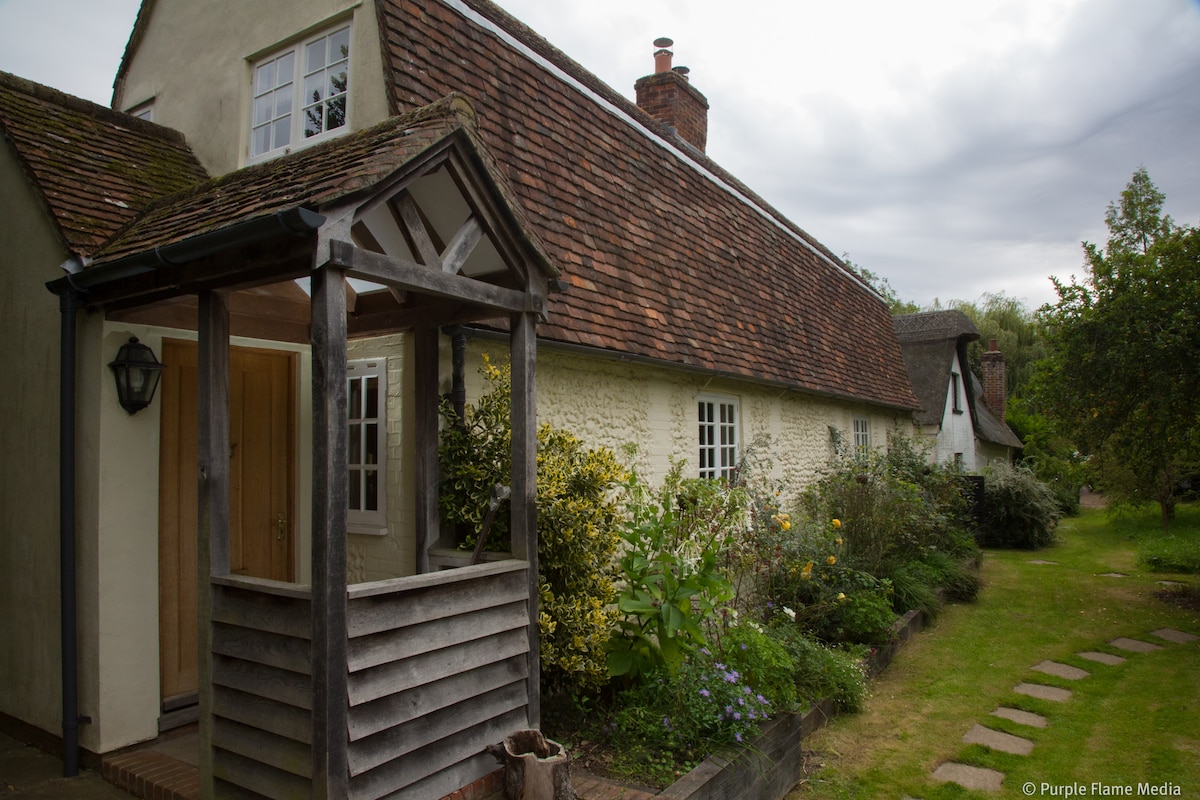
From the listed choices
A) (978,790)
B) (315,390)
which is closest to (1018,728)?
(978,790)

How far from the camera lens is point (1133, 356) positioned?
957 cm

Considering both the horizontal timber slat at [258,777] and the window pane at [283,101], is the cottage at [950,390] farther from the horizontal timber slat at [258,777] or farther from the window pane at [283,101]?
the horizontal timber slat at [258,777]

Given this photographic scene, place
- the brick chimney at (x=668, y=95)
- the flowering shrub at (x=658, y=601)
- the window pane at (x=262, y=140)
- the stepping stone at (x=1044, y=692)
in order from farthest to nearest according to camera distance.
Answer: the brick chimney at (x=668, y=95)
the stepping stone at (x=1044, y=692)
the window pane at (x=262, y=140)
the flowering shrub at (x=658, y=601)

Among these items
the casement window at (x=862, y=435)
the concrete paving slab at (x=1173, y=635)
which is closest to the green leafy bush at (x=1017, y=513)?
the casement window at (x=862, y=435)

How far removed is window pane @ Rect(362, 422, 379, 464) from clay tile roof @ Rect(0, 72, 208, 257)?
2089 mm

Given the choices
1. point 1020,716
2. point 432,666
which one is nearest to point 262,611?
point 432,666

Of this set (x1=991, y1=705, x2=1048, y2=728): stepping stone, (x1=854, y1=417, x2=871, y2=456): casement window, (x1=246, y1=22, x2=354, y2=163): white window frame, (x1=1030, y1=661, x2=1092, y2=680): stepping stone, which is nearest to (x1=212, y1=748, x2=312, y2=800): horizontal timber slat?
(x1=246, y1=22, x2=354, y2=163): white window frame

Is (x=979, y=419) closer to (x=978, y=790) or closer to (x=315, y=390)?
(x=978, y=790)

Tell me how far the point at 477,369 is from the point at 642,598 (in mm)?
2060

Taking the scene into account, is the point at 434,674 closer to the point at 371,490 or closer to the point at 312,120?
the point at 371,490

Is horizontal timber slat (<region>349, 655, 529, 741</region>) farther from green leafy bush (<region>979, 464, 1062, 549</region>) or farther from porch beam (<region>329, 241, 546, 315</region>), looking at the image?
green leafy bush (<region>979, 464, 1062, 549</region>)

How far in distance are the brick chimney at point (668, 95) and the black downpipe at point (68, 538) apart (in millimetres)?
10615

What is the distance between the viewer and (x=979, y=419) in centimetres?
2538

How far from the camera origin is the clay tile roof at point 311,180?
3.58 meters
